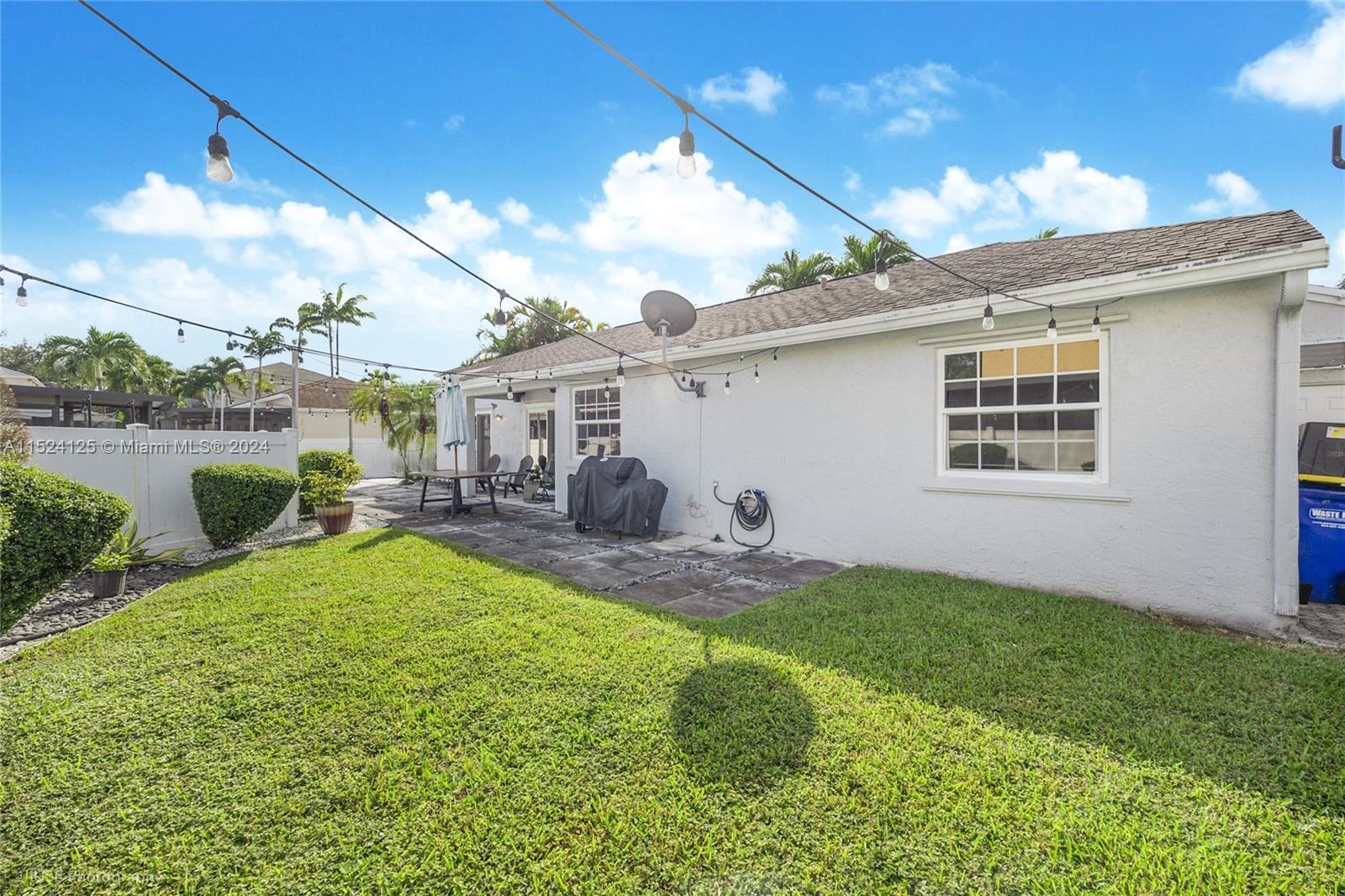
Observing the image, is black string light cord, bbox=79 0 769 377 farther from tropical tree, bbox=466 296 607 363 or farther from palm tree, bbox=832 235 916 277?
tropical tree, bbox=466 296 607 363

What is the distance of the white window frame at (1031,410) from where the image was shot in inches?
209

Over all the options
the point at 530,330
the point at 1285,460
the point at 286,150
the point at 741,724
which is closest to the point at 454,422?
the point at 286,150

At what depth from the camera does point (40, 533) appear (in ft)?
14.3

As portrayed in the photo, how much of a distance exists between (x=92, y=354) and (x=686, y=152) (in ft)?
114

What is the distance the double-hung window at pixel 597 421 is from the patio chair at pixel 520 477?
3.35 metres

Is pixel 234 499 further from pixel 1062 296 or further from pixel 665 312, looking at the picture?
pixel 1062 296

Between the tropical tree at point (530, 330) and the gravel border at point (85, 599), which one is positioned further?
the tropical tree at point (530, 330)

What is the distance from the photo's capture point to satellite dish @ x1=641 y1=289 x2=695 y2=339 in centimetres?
739

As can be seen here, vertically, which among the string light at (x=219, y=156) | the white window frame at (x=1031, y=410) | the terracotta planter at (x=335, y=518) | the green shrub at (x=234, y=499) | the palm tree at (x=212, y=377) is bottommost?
the terracotta planter at (x=335, y=518)

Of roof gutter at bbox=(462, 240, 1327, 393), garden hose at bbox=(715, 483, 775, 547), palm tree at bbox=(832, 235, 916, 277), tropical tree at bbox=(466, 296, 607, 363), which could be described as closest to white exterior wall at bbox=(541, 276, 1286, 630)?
garden hose at bbox=(715, 483, 775, 547)

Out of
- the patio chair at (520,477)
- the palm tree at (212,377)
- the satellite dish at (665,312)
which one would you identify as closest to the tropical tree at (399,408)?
the patio chair at (520,477)

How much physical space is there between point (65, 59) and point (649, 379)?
7073 mm

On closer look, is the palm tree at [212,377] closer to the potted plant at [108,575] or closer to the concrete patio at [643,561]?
the concrete patio at [643,561]

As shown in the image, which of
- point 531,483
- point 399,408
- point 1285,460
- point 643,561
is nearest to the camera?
point 1285,460
